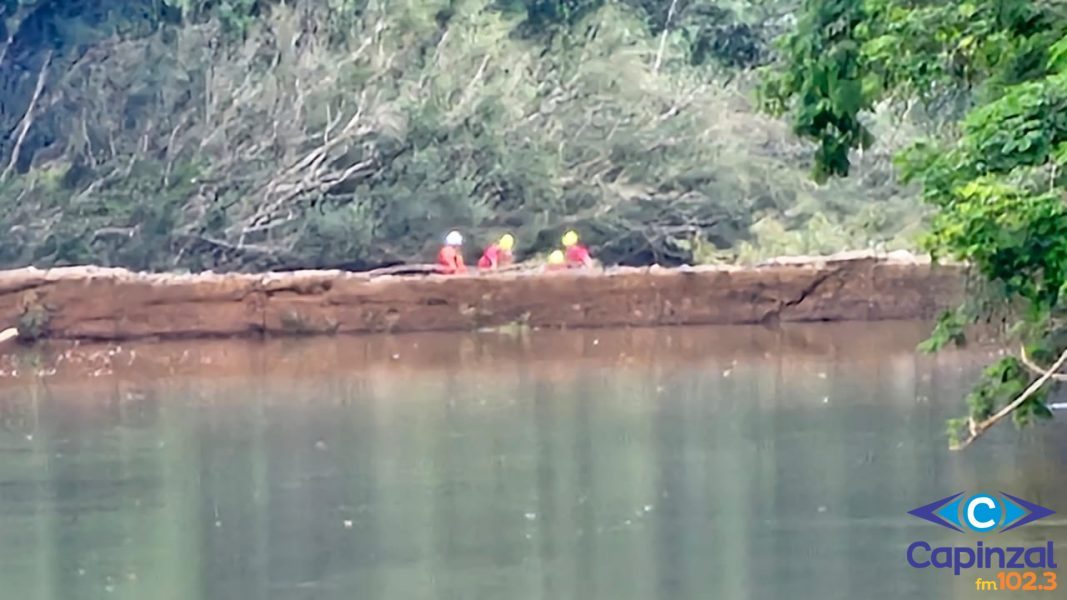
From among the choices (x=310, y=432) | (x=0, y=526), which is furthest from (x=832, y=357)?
(x=0, y=526)

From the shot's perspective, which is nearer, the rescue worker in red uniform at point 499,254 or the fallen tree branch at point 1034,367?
the fallen tree branch at point 1034,367

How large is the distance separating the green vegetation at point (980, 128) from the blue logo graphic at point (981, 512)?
42 cm

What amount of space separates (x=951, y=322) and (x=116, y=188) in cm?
1960

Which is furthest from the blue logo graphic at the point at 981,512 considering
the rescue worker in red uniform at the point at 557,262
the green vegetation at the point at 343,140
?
the green vegetation at the point at 343,140

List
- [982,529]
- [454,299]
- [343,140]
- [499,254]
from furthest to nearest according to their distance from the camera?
[343,140] < [499,254] < [454,299] < [982,529]

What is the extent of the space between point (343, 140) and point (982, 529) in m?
19.4

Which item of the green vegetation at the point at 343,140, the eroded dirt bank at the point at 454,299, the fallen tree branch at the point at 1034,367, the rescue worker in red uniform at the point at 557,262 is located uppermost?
the green vegetation at the point at 343,140

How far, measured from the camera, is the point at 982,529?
10.5 meters

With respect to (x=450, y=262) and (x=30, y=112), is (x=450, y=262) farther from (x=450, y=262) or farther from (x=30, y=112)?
(x=30, y=112)

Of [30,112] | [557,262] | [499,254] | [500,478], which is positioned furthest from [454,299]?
→ [500,478]

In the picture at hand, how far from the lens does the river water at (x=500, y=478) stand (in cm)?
970

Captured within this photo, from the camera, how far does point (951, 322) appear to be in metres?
11.4

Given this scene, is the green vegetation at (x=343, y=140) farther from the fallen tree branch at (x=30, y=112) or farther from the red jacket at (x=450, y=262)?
the red jacket at (x=450, y=262)

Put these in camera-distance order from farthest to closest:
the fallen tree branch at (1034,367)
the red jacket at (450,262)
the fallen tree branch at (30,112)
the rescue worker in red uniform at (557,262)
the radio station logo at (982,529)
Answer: the fallen tree branch at (30,112) → the red jacket at (450,262) → the rescue worker in red uniform at (557,262) → the fallen tree branch at (1034,367) → the radio station logo at (982,529)
